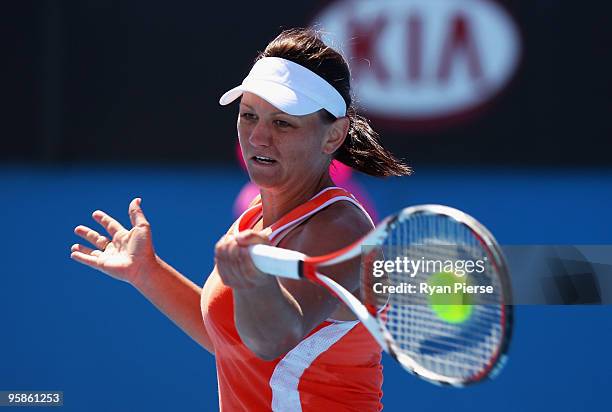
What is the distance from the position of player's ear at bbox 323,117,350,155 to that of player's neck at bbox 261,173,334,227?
0.05 metres

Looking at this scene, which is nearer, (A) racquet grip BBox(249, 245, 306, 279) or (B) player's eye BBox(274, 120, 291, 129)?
(A) racquet grip BBox(249, 245, 306, 279)

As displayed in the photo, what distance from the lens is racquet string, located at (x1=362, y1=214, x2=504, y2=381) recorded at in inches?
61.6

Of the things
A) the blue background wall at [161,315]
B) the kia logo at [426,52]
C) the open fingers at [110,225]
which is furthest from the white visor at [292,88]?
the kia logo at [426,52]

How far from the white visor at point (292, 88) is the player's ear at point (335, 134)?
0.02 m

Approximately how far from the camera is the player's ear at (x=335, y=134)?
1920 millimetres

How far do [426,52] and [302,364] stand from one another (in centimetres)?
252

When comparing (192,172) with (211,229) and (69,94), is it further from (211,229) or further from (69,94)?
(69,94)

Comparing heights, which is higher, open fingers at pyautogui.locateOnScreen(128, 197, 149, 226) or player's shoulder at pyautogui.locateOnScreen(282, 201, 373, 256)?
open fingers at pyautogui.locateOnScreen(128, 197, 149, 226)

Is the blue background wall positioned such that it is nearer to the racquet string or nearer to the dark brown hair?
the dark brown hair

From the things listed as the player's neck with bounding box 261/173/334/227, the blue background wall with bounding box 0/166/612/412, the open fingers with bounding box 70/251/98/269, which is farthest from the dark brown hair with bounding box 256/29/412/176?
the blue background wall with bounding box 0/166/612/412

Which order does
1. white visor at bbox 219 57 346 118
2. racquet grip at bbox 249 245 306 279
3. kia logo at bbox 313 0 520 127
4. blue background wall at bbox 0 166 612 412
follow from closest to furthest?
racquet grip at bbox 249 245 306 279 < white visor at bbox 219 57 346 118 < blue background wall at bbox 0 166 612 412 < kia logo at bbox 313 0 520 127

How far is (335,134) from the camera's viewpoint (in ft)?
6.34

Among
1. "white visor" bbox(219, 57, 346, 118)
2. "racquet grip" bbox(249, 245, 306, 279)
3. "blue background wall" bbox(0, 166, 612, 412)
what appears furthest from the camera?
"blue background wall" bbox(0, 166, 612, 412)

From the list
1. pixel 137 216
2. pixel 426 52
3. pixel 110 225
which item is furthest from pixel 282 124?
pixel 426 52
